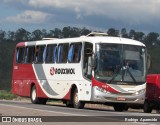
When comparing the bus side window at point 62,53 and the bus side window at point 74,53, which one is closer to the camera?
the bus side window at point 74,53

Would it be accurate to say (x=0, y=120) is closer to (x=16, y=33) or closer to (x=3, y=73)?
(x=3, y=73)

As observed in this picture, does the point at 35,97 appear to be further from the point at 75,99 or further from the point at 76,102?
the point at 76,102

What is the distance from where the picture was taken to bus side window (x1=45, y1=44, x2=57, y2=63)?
3055 cm

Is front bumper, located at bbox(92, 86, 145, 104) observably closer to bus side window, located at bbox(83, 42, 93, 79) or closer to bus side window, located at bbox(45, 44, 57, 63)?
bus side window, located at bbox(83, 42, 93, 79)

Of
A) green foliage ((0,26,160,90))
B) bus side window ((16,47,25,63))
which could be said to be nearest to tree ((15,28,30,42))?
green foliage ((0,26,160,90))

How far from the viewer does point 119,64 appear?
26.8m

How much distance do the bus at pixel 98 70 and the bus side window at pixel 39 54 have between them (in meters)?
1.06

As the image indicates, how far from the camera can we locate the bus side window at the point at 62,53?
29.3 metres

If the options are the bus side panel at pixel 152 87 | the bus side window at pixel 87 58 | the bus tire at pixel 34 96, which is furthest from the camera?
the bus tire at pixel 34 96

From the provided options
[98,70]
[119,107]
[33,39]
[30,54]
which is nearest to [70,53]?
[98,70]

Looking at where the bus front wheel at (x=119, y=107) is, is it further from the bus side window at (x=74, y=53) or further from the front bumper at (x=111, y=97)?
the bus side window at (x=74, y=53)

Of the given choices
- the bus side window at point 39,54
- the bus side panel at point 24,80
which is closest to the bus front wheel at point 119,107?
the bus side panel at point 24,80

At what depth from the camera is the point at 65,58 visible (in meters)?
29.3

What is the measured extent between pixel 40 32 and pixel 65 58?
111 metres
